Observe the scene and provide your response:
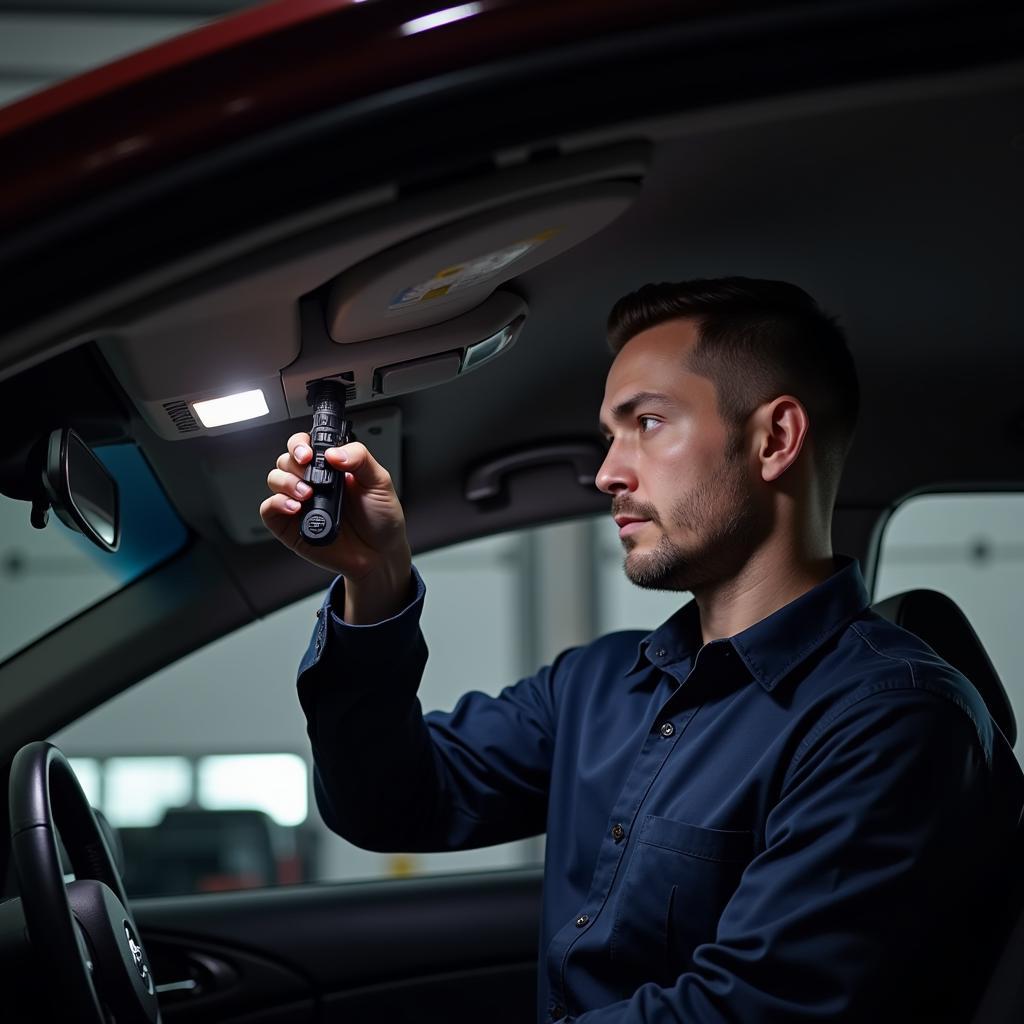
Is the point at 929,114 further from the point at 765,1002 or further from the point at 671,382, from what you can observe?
the point at 765,1002

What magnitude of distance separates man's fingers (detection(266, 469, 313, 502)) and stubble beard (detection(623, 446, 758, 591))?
470 mm

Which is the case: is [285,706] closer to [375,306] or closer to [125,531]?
[125,531]

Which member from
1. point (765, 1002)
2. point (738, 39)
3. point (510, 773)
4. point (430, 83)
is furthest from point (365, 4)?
point (510, 773)

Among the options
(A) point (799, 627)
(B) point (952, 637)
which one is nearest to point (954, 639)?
(B) point (952, 637)

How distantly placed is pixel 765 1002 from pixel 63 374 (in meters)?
0.94

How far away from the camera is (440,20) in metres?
0.69

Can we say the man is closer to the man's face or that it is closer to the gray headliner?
the man's face

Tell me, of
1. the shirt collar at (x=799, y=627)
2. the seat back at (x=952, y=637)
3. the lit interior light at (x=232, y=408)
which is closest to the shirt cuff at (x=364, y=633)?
the lit interior light at (x=232, y=408)

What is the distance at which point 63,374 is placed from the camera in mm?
1285

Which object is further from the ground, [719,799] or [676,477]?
[676,477]

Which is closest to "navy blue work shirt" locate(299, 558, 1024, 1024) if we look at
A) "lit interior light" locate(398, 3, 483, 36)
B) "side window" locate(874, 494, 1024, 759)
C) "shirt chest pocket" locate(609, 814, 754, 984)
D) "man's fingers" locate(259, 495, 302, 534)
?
"shirt chest pocket" locate(609, 814, 754, 984)

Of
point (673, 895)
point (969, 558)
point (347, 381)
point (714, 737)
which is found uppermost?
point (347, 381)

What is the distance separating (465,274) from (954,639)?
96cm

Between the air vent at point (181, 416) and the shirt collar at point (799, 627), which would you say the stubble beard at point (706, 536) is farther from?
the air vent at point (181, 416)
